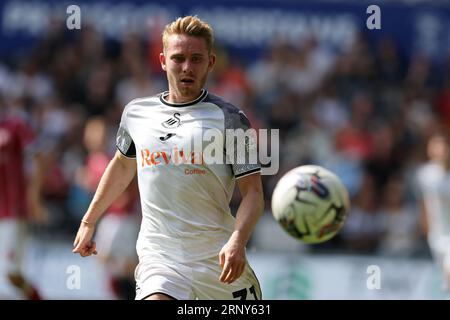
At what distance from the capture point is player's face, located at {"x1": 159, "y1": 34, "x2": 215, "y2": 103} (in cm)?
580

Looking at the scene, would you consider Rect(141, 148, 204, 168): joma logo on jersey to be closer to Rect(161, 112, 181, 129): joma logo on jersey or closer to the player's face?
Rect(161, 112, 181, 129): joma logo on jersey

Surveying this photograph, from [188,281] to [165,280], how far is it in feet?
0.51

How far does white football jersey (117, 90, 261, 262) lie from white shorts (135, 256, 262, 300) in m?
0.05

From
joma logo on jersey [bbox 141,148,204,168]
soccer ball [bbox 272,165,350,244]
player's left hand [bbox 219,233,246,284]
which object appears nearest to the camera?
player's left hand [bbox 219,233,246,284]

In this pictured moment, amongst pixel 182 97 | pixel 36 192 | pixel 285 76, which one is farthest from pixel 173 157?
pixel 285 76

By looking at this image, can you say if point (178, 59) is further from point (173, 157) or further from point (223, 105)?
point (173, 157)

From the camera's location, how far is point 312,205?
7238 millimetres

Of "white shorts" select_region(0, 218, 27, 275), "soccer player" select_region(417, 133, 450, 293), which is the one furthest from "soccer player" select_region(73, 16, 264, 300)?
"soccer player" select_region(417, 133, 450, 293)

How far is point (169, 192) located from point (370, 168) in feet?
30.6

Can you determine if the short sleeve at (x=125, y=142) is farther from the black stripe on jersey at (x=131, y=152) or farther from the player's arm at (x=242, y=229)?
the player's arm at (x=242, y=229)

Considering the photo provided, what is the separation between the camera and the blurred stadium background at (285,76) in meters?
14.7

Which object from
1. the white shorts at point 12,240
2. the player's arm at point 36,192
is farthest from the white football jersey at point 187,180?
the player's arm at point 36,192

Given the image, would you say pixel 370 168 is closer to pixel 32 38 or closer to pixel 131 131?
pixel 32 38
